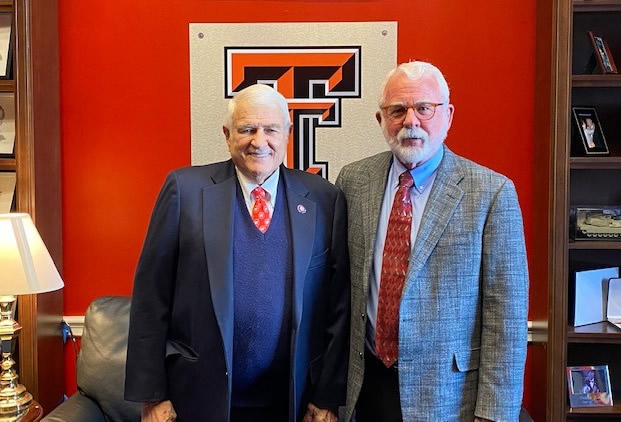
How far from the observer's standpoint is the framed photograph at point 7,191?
268 centimetres

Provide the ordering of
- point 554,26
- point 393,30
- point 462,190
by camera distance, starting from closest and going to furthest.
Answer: point 462,190, point 554,26, point 393,30

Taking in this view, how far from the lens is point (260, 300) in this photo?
1.79 metres

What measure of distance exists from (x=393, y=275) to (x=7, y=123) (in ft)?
5.99

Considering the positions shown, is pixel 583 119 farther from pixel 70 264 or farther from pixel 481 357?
pixel 70 264

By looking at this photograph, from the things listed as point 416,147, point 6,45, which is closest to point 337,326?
point 416,147

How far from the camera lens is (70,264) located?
9.74 feet

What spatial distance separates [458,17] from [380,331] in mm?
1606

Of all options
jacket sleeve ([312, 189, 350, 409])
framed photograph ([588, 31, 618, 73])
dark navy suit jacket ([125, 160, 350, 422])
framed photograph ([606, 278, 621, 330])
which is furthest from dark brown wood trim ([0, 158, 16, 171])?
framed photograph ([606, 278, 621, 330])

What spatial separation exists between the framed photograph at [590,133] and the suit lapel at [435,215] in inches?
41.5

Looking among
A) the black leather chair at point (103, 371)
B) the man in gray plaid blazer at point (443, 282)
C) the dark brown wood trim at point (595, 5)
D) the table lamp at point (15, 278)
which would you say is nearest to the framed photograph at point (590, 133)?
the dark brown wood trim at point (595, 5)

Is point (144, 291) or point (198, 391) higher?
point (144, 291)

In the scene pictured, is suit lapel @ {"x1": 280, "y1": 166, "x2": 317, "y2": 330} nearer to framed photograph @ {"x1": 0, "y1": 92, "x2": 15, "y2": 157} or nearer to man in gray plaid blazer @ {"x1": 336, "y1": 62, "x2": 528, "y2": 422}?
man in gray plaid blazer @ {"x1": 336, "y1": 62, "x2": 528, "y2": 422}

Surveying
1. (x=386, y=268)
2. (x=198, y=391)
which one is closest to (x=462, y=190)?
(x=386, y=268)

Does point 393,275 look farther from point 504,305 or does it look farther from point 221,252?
point 221,252
